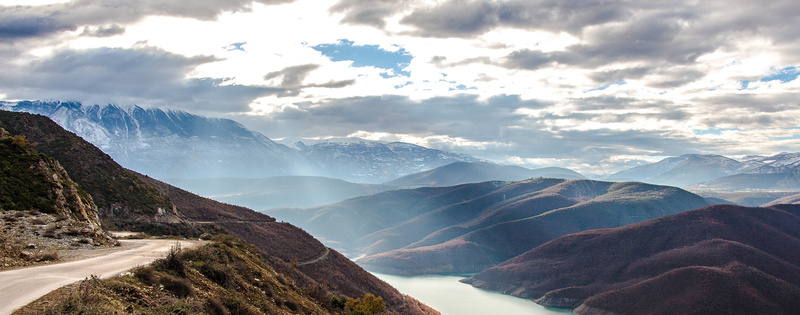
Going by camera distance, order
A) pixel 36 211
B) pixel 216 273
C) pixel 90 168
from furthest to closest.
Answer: pixel 90 168 < pixel 36 211 < pixel 216 273

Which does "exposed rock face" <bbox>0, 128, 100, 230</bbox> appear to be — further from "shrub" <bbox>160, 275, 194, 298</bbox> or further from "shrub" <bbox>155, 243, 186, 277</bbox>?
"shrub" <bbox>160, 275, 194, 298</bbox>

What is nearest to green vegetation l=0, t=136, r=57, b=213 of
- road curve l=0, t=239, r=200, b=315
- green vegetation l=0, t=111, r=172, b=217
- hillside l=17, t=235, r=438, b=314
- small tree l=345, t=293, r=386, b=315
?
road curve l=0, t=239, r=200, b=315

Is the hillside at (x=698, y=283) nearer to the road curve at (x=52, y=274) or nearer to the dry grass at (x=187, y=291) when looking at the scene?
the dry grass at (x=187, y=291)

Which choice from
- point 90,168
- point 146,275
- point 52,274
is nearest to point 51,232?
point 52,274

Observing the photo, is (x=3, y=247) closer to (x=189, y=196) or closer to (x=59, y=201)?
(x=59, y=201)

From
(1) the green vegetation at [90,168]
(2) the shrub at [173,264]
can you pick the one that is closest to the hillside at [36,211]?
(2) the shrub at [173,264]

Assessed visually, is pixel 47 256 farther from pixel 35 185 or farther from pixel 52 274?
pixel 35 185
